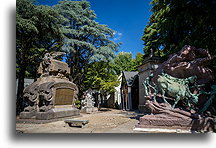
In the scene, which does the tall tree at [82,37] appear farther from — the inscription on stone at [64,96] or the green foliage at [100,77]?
the inscription on stone at [64,96]

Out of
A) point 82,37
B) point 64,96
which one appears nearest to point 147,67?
point 82,37

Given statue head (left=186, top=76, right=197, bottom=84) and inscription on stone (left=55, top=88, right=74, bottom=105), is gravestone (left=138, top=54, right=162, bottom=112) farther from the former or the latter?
inscription on stone (left=55, top=88, right=74, bottom=105)

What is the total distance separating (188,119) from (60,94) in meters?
5.12

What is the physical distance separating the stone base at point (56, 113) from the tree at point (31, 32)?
5.06ft

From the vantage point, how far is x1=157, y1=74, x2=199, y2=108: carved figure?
13.6 feet

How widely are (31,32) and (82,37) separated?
4.22 meters

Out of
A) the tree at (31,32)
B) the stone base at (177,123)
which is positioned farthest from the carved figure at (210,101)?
the tree at (31,32)

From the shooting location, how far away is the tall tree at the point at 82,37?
8.53 metres

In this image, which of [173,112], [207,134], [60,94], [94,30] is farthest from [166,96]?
[94,30]

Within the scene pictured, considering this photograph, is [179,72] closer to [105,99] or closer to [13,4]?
[13,4]

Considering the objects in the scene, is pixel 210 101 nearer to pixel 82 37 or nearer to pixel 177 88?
pixel 177 88

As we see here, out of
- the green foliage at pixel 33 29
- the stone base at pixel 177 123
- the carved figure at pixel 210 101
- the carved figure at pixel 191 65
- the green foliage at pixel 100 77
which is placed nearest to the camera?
the stone base at pixel 177 123

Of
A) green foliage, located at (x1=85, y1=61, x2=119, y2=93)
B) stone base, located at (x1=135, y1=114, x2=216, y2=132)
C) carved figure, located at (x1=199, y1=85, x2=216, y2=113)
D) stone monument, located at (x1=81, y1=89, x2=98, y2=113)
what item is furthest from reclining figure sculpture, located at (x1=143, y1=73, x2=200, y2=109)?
stone monument, located at (x1=81, y1=89, x2=98, y2=113)

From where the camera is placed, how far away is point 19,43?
17.7 ft
